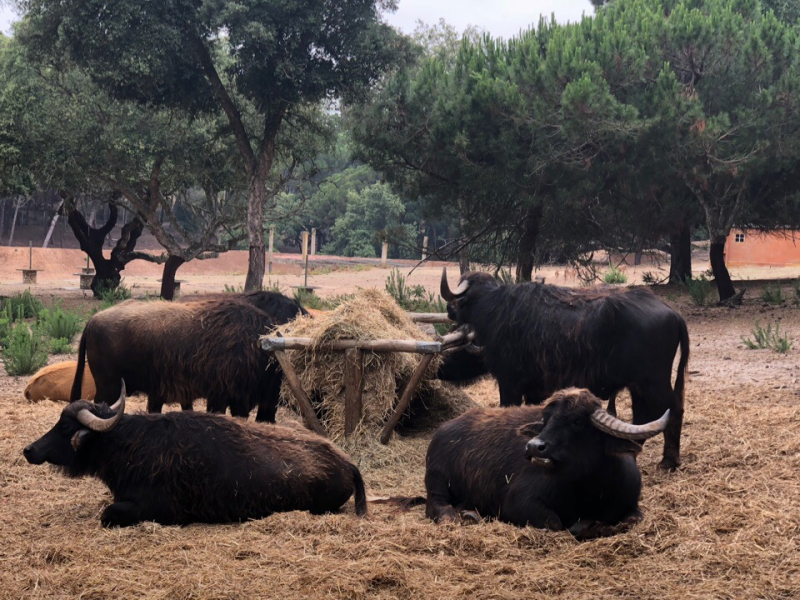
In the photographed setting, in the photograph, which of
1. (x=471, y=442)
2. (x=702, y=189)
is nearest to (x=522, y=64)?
(x=702, y=189)

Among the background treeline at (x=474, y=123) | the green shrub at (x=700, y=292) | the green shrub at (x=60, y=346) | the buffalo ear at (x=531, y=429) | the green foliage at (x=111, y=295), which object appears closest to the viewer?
the buffalo ear at (x=531, y=429)

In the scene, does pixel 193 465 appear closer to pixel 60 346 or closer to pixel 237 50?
pixel 60 346

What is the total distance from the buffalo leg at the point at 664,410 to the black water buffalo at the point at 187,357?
3.20 m

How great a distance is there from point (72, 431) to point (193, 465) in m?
0.91

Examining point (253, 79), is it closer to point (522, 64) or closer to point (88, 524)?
point (522, 64)

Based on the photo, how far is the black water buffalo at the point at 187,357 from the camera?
7918 mm

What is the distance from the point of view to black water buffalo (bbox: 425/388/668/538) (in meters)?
5.10

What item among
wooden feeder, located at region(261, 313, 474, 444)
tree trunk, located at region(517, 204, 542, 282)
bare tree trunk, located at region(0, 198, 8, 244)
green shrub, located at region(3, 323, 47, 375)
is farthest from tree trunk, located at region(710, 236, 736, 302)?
bare tree trunk, located at region(0, 198, 8, 244)

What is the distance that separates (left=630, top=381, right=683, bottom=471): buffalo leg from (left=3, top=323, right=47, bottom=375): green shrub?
27.9 ft

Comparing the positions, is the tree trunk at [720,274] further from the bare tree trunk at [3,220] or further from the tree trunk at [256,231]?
the bare tree trunk at [3,220]

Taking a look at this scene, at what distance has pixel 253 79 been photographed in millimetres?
21906

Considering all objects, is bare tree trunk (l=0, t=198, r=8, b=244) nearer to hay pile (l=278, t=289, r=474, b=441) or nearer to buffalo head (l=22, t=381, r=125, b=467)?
hay pile (l=278, t=289, r=474, b=441)

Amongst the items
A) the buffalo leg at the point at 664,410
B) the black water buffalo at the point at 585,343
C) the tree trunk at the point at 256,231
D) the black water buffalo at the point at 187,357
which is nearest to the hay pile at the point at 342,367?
the black water buffalo at the point at 187,357

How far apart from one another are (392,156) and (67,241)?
42.4 m
